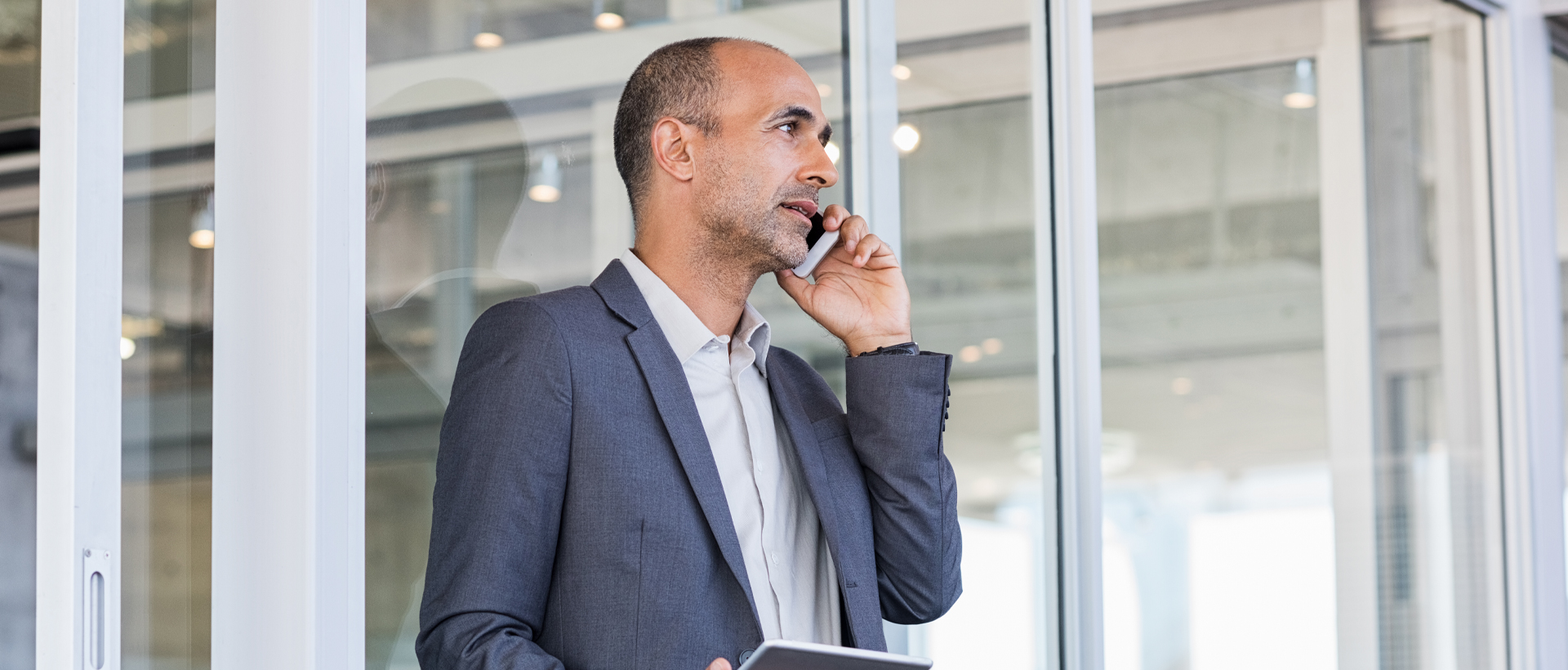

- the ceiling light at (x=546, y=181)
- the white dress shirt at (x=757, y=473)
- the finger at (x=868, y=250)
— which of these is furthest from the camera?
the ceiling light at (x=546, y=181)

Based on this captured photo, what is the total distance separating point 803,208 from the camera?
2031 mm

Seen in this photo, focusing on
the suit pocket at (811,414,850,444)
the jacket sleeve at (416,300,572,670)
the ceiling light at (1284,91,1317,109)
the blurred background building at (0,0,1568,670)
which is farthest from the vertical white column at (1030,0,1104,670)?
the jacket sleeve at (416,300,572,670)

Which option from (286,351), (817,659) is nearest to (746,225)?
(286,351)

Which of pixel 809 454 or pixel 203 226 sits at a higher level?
pixel 203 226

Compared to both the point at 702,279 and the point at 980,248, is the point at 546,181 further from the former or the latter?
the point at 980,248

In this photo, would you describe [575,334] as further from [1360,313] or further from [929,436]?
[1360,313]

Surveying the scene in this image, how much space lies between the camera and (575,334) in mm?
1776

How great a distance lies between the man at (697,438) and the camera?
1.67m

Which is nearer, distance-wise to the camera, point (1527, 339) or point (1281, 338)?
point (1281, 338)

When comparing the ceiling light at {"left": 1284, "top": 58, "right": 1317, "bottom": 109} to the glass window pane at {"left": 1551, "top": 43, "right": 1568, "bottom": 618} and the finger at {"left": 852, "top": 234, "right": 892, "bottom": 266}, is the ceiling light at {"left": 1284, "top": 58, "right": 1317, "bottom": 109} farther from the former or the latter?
the finger at {"left": 852, "top": 234, "right": 892, "bottom": 266}

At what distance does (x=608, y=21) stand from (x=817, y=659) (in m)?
1.34

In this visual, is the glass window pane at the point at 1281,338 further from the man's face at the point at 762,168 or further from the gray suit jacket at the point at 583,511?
the gray suit jacket at the point at 583,511

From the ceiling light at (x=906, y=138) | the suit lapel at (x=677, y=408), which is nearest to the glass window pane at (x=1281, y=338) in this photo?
the ceiling light at (x=906, y=138)

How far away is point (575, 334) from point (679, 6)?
1014 mm
